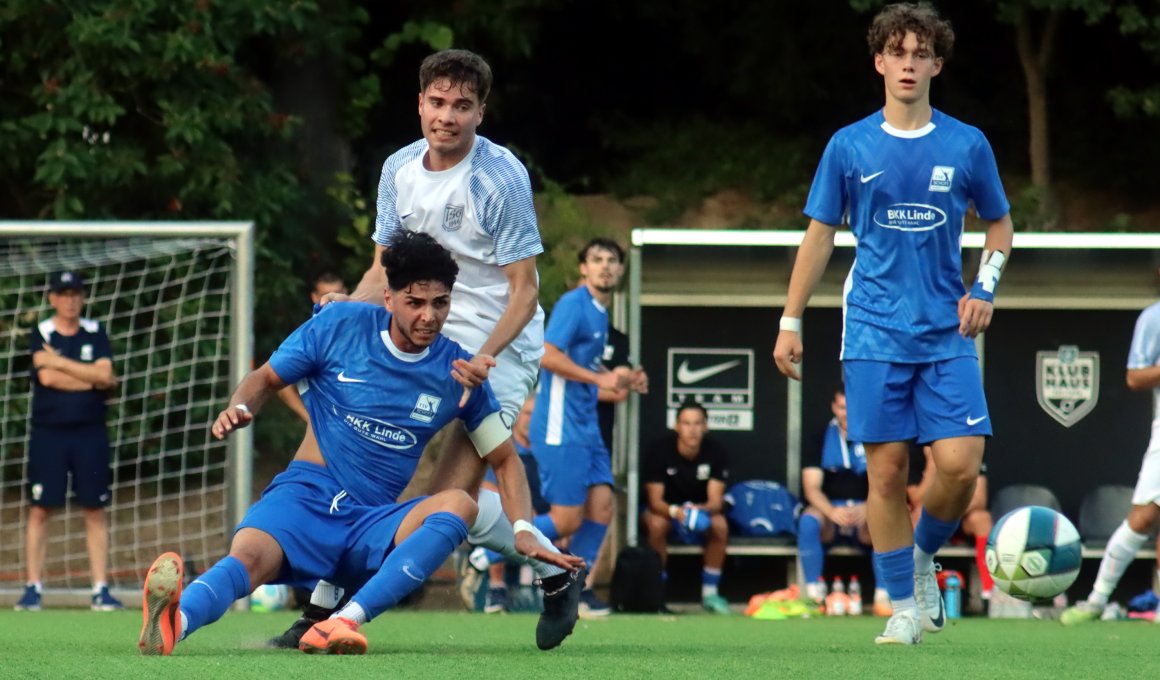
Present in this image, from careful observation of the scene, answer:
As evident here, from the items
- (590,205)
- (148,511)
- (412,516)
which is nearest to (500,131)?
(590,205)

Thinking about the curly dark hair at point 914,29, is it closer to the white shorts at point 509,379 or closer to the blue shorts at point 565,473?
the white shorts at point 509,379

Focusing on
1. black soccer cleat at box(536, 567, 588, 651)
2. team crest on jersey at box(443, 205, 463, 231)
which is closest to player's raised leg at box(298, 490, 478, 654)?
black soccer cleat at box(536, 567, 588, 651)

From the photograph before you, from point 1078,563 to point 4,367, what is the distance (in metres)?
7.91

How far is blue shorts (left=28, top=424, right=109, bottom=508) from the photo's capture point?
10969 millimetres

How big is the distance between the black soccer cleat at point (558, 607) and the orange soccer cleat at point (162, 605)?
130 centimetres

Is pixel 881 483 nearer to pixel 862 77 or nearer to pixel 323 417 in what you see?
pixel 323 417

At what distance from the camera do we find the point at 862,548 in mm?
12688

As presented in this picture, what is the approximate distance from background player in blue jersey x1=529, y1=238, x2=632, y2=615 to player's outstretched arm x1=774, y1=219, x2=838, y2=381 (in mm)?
4338

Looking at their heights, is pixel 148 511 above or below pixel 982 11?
below

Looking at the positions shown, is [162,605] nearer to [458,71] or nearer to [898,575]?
[458,71]

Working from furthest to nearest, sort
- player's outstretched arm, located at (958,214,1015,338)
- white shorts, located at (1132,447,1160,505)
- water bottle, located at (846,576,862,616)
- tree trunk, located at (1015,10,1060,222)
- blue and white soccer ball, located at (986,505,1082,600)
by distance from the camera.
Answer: tree trunk, located at (1015,10,1060,222) → water bottle, located at (846,576,862,616) → white shorts, located at (1132,447,1160,505) → blue and white soccer ball, located at (986,505,1082,600) → player's outstretched arm, located at (958,214,1015,338)

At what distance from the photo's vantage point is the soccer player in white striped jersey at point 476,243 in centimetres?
623

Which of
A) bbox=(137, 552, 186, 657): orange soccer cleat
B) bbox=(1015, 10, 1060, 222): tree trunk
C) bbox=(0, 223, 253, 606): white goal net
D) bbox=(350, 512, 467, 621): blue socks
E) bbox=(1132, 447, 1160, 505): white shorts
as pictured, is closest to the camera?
bbox=(137, 552, 186, 657): orange soccer cleat

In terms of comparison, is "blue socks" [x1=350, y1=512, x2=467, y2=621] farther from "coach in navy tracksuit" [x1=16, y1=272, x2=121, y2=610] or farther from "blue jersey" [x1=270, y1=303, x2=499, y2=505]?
"coach in navy tracksuit" [x1=16, y1=272, x2=121, y2=610]
